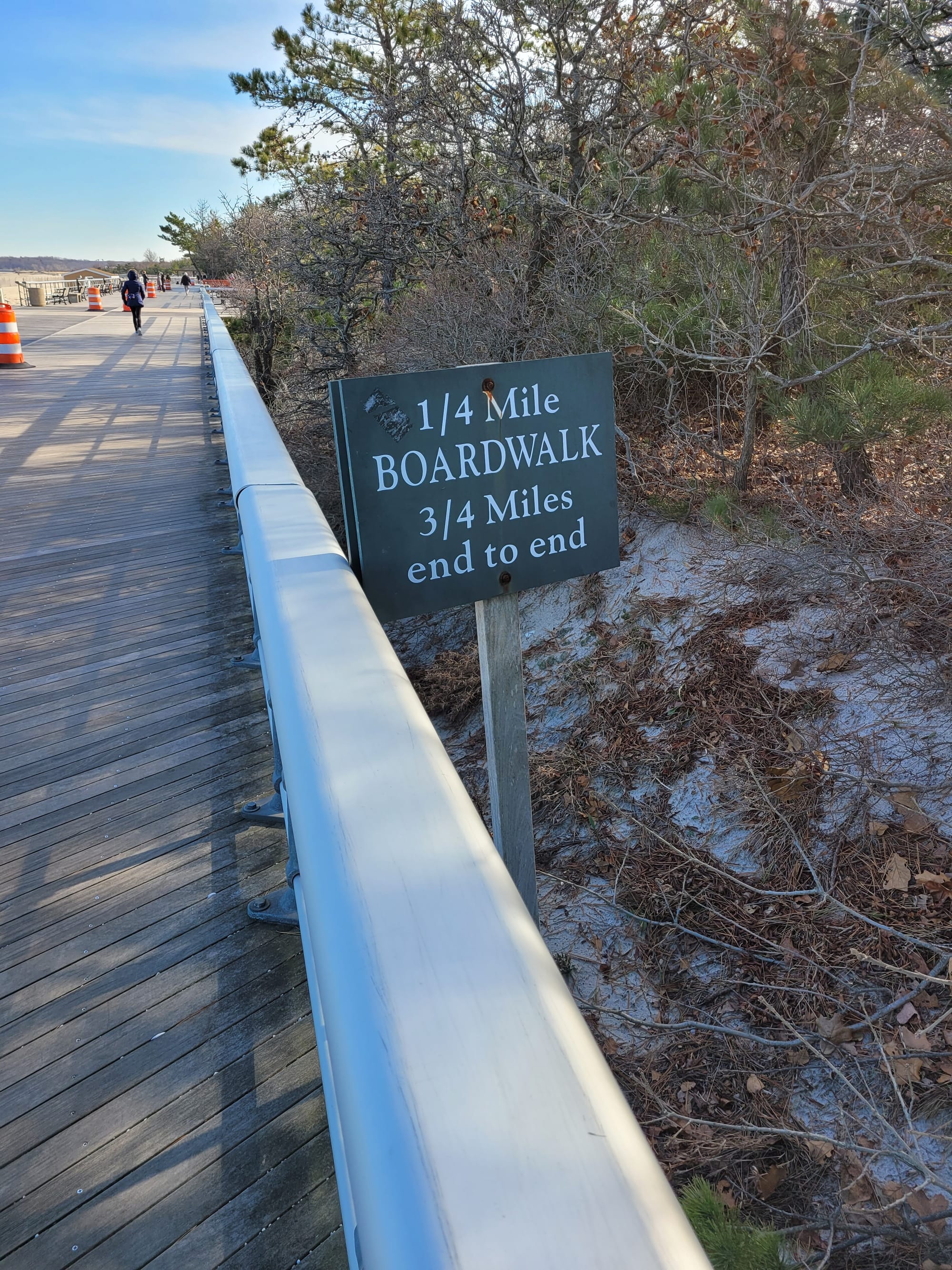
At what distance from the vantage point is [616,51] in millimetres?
8266

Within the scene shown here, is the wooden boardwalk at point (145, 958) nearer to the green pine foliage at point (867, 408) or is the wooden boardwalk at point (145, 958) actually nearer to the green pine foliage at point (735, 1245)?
the green pine foliage at point (735, 1245)

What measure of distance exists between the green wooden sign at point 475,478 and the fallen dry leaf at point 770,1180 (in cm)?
205

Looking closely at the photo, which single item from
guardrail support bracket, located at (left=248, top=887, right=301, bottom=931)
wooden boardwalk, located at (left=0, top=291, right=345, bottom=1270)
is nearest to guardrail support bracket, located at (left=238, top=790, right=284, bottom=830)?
wooden boardwalk, located at (left=0, top=291, right=345, bottom=1270)

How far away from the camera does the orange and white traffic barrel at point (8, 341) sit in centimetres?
1521

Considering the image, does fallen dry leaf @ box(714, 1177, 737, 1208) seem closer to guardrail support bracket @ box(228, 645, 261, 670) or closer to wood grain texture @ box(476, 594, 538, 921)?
wood grain texture @ box(476, 594, 538, 921)

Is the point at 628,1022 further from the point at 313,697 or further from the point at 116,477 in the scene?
the point at 116,477

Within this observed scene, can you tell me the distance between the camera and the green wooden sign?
7.48ft

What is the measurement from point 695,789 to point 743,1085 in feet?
6.07

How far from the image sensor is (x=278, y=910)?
7.84 feet

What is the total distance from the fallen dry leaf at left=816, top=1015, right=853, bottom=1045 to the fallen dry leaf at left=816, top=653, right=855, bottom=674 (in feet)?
7.00

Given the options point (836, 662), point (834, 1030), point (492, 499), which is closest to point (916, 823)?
point (834, 1030)

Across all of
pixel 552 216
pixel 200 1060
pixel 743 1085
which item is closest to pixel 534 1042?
pixel 200 1060

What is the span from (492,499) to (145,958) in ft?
4.87

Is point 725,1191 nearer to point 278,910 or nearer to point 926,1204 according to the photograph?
point 926,1204
